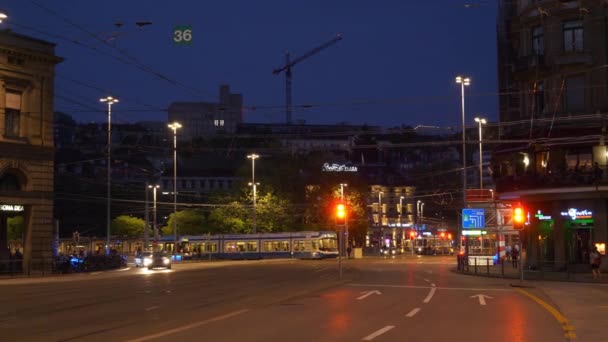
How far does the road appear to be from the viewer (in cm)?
1670

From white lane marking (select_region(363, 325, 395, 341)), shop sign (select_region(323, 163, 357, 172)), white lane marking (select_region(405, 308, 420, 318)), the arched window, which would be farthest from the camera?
shop sign (select_region(323, 163, 357, 172))

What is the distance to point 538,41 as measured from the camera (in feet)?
164

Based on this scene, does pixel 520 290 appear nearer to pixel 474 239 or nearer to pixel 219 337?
pixel 219 337

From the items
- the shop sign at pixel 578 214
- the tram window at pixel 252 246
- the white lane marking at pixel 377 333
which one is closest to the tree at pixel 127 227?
the tram window at pixel 252 246

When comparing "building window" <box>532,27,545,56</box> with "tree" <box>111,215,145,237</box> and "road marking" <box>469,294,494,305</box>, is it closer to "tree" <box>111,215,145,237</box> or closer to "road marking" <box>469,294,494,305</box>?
"road marking" <box>469,294,494,305</box>

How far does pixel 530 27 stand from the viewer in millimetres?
50062

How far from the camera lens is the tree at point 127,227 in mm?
100750

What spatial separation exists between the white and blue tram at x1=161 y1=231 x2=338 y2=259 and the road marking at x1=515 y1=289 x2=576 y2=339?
53315 millimetres

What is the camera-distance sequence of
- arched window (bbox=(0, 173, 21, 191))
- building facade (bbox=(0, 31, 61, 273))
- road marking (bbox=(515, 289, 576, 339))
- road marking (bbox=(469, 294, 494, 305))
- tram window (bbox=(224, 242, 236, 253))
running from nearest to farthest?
road marking (bbox=(515, 289, 576, 339)), road marking (bbox=(469, 294, 494, 305)), building facade (bbox=(0, 31, 61, 273)), arched window (bbox=(0, 173, 21, 191)), tram window (bbox=(224, 242, 236, 253))

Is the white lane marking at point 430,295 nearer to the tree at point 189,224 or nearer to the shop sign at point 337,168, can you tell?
the tree at point 189,224

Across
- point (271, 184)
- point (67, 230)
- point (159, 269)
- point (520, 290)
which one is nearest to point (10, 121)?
point (159, 269)

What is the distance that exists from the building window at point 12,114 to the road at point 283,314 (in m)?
17.3

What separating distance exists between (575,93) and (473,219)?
11378mm

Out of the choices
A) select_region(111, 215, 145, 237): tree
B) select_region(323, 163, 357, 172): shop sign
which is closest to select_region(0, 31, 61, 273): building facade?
select_region(111, 215, 145, 237): tree
